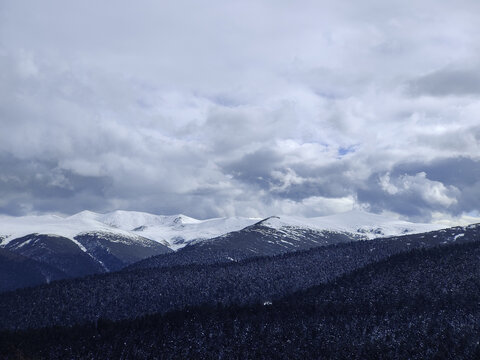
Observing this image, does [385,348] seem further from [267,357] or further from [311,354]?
[267,357]

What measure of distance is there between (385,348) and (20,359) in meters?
140

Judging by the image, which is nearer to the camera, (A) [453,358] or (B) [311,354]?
(A) [453,358]

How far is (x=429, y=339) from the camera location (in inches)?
7746

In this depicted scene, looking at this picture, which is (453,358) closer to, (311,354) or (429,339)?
(429,339)

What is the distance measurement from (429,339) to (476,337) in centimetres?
1820

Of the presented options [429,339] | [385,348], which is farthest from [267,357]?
[429,339]

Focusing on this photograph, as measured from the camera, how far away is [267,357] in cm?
19850

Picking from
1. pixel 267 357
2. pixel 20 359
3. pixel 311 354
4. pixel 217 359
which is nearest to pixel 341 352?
pixel 311 354

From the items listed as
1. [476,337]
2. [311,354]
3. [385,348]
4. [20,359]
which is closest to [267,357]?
[311,354]

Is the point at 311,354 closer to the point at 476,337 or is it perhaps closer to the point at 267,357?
the point at 267,357

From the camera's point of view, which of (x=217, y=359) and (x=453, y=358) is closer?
(x=453, y=358)

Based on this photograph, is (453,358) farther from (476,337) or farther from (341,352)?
(341,352)

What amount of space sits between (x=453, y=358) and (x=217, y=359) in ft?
286

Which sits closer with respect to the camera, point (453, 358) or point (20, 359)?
point (453, 358)
